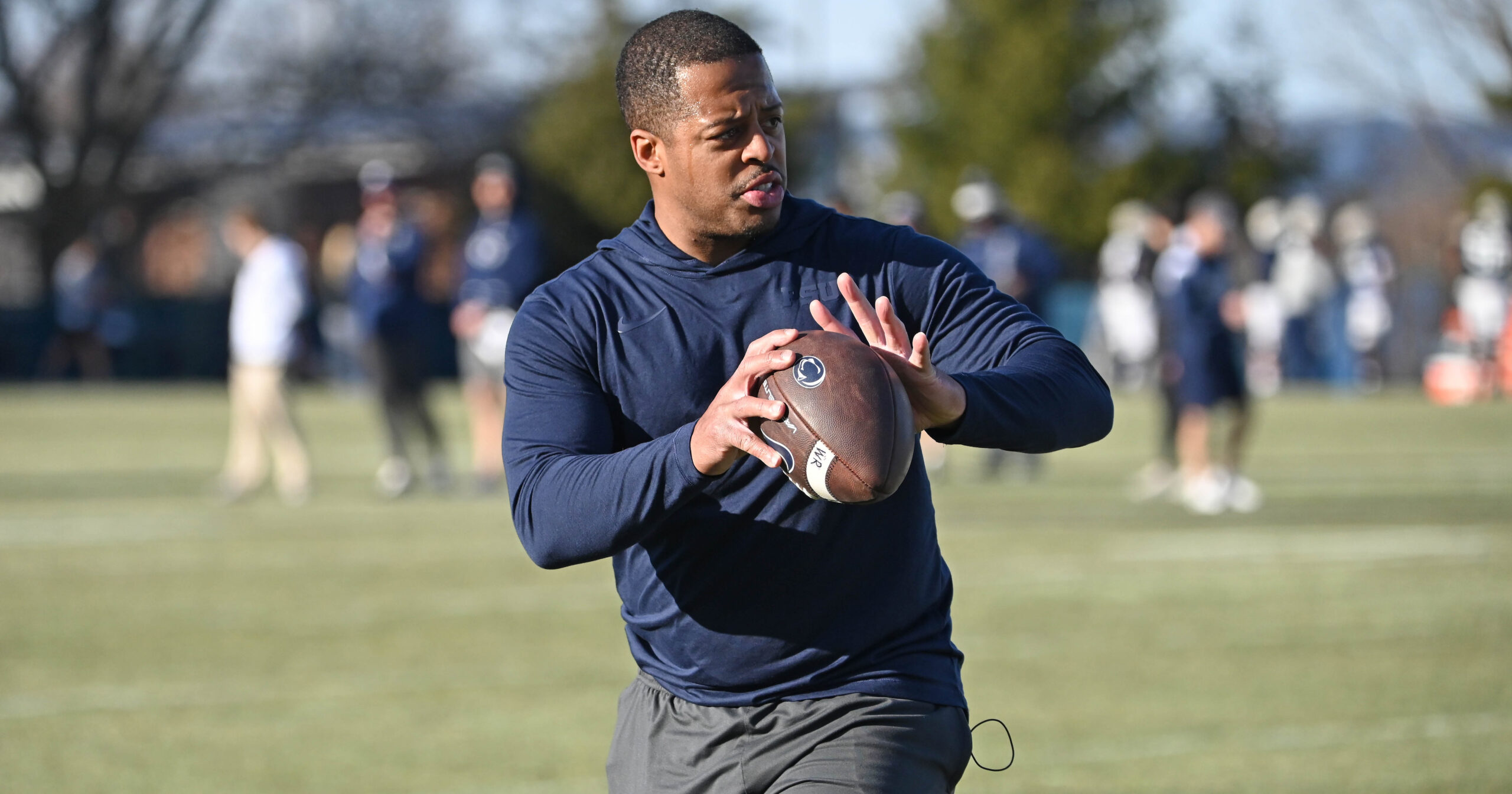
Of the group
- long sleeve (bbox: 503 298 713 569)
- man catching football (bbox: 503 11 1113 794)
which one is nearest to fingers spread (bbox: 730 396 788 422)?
long sleeve (bbox: 503 298 713 569)

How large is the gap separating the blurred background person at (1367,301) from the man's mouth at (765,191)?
27.6m

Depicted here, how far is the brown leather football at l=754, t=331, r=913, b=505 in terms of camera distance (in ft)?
9.92

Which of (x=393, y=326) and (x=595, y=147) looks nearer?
(x=393, y=326)

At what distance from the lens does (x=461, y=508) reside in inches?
568

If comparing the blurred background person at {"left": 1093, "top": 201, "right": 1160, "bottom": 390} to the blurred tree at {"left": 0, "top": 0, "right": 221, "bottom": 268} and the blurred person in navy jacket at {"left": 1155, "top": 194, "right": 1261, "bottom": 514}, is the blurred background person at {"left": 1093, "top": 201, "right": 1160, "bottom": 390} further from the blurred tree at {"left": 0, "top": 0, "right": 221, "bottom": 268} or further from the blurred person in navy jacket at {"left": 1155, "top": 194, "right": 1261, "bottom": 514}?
the blurred tree at {"left": 0, "top": 0, "right": 221, "bottom": 268}

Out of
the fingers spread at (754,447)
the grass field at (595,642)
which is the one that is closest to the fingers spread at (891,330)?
the fingers spread at (754,447)

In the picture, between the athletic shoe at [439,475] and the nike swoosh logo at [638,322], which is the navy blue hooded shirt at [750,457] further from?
the athletic shoe at [439,475]

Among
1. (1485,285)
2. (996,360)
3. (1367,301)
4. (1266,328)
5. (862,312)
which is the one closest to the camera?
(862,312)

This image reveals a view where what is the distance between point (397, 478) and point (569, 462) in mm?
12383

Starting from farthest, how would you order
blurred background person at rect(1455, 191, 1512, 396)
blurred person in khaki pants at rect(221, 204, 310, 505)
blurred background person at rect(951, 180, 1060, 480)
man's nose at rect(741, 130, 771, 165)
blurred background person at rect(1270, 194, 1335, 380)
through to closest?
blurred background person at rect(1270, 194, 1335, 380)
blurred background person at rect(1455, 191, 1512, 396)
blurred background person at rect(951, 180, 1060, 480)
blurred person in khaki pants at rect(221, 204, 310, 505)
man's nose at rect(741, 130, 771, 165)

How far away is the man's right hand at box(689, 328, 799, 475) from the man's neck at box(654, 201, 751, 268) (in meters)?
0.57

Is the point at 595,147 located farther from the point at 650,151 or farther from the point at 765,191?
the point at 765,191

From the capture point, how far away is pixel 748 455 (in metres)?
3.32

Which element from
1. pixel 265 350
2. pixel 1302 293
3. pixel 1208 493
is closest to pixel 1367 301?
pixel 1302 293
